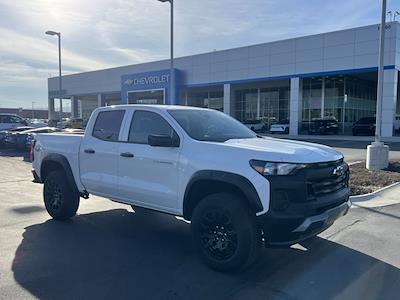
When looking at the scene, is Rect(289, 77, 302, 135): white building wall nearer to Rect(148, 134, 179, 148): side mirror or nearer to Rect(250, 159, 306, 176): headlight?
Rect(148, 134, 179, 148): side mirror

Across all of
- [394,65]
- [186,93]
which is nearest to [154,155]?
[394,65]

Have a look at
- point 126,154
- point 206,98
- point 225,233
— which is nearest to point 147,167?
point 126,154

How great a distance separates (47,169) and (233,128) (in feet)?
11.7

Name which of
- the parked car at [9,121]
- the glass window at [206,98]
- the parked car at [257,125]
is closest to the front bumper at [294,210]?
the parked car at [9,121]

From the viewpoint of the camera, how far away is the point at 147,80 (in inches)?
1769

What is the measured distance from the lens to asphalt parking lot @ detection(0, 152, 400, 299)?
4.11 meters

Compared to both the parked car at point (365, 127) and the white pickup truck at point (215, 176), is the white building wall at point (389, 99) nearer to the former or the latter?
the parked car at point (365, 127)

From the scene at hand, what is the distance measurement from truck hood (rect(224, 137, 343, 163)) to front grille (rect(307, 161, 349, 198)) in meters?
0.09

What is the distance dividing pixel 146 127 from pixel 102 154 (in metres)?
0.90

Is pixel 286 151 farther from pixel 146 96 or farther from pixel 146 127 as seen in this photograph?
pixel 146 96

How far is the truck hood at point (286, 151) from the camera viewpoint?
14.1 feet

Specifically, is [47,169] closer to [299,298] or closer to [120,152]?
[120,152]

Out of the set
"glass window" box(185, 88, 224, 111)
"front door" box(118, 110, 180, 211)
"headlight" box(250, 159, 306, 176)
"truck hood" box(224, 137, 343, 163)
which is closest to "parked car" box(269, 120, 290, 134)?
"glass window" box(185, 88, 224, 111)

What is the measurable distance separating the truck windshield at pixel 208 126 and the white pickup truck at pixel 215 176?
0.05 feet
